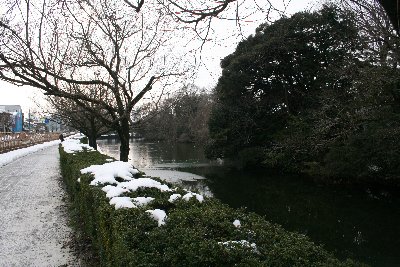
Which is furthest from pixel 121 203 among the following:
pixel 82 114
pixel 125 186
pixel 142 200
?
pixel 82 114

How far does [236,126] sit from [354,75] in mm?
11925

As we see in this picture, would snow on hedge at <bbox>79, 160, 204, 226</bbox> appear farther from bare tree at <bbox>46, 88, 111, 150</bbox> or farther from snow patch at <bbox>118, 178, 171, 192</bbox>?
bare tree at <bbox>46, 88, 111, 150</bbox>

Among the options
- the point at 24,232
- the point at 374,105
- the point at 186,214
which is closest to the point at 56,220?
the point at 24,232

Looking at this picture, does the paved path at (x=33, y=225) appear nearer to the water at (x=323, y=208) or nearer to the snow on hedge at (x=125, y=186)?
the snow on hedge at (x=125, y=186)

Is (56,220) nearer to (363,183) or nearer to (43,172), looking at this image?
(43,172)

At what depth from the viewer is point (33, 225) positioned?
8352 mm

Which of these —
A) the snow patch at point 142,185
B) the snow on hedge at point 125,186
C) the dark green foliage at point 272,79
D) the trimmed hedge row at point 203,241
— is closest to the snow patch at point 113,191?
the snow on hedge at point 125,186

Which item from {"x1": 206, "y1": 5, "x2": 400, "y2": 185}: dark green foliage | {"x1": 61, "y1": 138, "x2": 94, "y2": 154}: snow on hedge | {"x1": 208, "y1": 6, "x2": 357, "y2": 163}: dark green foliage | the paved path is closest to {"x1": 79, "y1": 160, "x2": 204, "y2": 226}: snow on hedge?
the paved path

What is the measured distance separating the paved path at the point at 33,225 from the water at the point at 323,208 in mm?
6266

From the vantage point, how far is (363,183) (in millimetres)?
18812

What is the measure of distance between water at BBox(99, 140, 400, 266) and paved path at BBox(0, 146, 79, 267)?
6.27 m

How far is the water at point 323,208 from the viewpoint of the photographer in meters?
9.66

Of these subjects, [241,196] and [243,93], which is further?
[243,93]

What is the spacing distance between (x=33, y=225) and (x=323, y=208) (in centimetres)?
992
